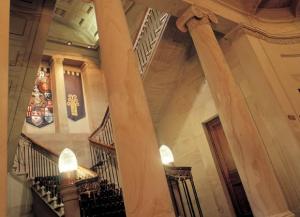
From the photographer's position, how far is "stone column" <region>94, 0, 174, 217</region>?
2521mm

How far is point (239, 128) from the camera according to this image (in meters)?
4.47

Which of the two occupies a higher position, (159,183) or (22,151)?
(22,151)

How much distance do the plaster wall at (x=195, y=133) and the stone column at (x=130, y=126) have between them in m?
3.79

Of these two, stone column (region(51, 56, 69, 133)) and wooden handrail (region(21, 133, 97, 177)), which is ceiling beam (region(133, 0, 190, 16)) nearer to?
wooden handrail (region(21, 133, 97, 177))

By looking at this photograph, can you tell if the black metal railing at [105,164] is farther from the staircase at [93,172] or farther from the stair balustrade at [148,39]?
the stair balustrade at [148,39]

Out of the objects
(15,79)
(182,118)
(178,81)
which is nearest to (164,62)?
(178,81)

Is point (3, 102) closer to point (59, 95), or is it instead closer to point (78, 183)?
point (78, 183)

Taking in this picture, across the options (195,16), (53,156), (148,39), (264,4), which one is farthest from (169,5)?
(53,156)

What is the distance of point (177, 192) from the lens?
4.30m

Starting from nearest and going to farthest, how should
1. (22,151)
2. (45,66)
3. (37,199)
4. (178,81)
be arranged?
(37,199) < (178,81) < (22,151) < (45,66)

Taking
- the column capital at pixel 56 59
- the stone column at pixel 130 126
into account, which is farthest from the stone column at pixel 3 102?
the column capital at pixel 56 59

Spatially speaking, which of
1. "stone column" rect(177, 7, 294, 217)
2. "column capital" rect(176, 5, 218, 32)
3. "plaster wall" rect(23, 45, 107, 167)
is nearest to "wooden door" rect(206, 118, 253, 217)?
"stone column" rect(177, 7, 294, 217)

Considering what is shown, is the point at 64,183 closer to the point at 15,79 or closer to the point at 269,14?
the point at 15,79

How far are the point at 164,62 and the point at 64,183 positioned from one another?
446cm
